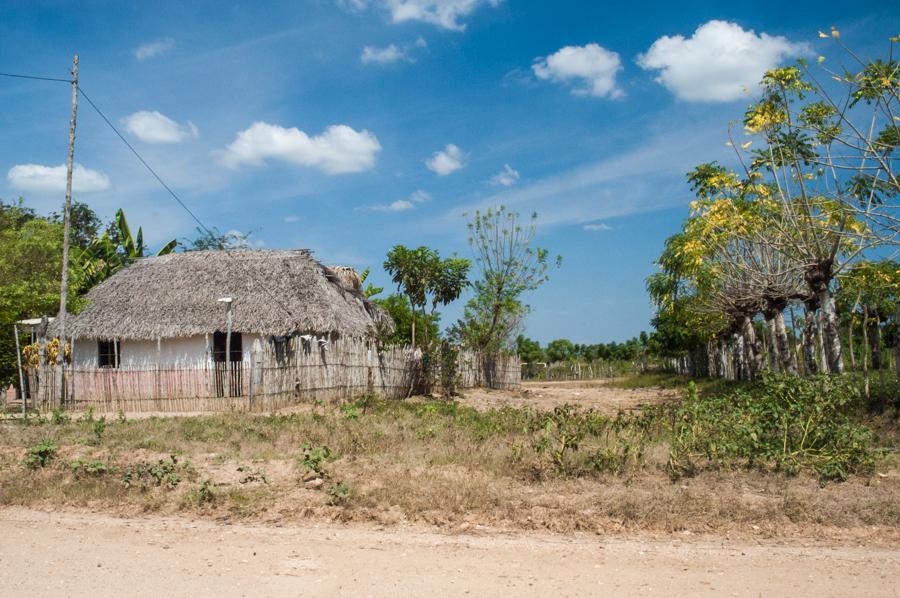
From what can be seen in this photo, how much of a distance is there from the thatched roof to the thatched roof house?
0.03 meters

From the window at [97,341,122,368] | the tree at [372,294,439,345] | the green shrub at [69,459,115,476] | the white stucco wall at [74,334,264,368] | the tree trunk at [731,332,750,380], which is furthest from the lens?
the tree at [372,294,439,345]

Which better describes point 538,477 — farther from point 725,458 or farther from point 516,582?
point 516,582

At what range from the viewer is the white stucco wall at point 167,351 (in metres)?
20.2

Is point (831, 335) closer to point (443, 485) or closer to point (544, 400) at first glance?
point (443, 485)

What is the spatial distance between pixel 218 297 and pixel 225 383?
6221mm

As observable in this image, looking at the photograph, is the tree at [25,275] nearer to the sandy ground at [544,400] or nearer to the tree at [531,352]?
the sandy ground at [544,400]

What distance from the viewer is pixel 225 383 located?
48.8ft

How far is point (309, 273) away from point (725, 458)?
51.4ft

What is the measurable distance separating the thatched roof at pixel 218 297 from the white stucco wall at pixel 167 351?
687 millimetres

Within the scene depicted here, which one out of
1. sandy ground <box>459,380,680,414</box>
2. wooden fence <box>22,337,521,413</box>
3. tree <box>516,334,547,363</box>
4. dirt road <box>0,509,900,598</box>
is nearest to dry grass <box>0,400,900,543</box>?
dirt road <box>0,509,900,598</box>

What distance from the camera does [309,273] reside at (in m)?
21.6

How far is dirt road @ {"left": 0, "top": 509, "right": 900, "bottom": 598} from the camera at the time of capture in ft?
15.8

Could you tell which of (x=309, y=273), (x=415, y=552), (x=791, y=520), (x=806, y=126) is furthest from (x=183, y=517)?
(x=309, y=273)

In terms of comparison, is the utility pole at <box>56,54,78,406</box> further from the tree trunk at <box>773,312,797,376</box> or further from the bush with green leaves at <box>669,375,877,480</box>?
the tree trunk at <box>773,312,797,376</box>
